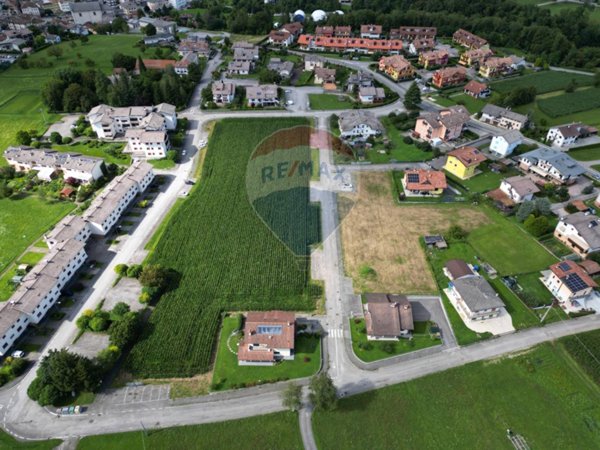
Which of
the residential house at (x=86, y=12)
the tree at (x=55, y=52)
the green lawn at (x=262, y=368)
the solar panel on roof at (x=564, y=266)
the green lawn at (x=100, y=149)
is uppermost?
the residential house at (x=86, y=12)

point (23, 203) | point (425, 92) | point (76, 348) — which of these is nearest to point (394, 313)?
point (76, 348)

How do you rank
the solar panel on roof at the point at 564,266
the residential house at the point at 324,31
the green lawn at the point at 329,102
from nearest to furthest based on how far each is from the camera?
1. the solar panel on roof at the point at 564,266
2. the green lawn at the point at 329,102
3. the residential house at the point at 324,31

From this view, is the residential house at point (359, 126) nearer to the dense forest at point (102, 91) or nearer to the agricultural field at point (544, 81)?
the dense forest at point (102, 91)

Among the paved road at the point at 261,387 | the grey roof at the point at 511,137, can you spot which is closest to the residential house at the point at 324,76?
the grey roof at the point at 511,137

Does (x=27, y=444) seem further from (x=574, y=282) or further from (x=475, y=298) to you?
(x=574, y=282)

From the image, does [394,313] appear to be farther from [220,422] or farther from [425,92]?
[425,92]
